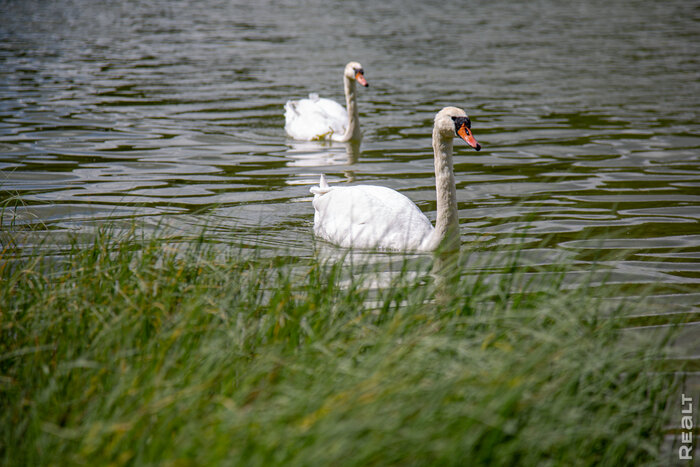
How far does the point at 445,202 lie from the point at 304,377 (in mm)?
3791

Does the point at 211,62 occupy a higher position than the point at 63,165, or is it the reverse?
the point at 211,62

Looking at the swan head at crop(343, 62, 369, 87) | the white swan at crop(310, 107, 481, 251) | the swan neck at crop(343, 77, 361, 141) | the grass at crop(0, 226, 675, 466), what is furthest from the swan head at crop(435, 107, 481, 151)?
the swan head at crop(343, 62, 369, 87)

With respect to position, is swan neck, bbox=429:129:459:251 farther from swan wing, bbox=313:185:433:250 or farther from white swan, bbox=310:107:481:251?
swan wing, bbox=313:185:433:250

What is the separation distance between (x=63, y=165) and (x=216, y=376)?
7796 mm

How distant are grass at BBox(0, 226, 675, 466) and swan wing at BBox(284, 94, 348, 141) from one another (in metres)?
8.34

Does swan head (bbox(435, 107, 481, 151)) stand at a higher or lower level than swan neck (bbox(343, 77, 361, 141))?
higher

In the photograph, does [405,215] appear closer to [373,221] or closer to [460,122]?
[373,221]

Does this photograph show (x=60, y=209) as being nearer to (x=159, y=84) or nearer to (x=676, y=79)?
(x=159, y=84)

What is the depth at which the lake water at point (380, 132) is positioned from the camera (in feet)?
26.2

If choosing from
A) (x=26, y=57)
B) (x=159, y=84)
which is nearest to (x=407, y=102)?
(x=159, y=84)

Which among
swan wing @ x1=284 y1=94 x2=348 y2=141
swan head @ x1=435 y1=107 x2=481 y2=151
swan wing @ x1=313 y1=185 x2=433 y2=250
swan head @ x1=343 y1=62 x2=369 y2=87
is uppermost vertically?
swan head @ x1=343 y1=62 x2=369 y2=87

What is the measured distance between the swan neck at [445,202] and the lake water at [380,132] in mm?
275

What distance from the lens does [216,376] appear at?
3.77m

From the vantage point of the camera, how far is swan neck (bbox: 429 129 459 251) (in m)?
7.12
